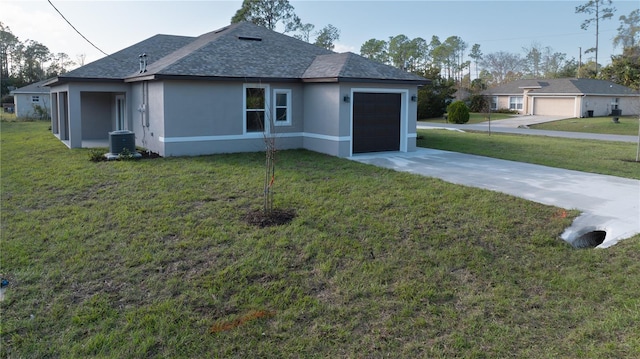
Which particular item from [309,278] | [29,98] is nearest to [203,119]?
[309,278]

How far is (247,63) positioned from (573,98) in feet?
121

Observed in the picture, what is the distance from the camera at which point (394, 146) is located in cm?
1598

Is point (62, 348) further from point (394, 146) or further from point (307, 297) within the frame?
point (394, 146)

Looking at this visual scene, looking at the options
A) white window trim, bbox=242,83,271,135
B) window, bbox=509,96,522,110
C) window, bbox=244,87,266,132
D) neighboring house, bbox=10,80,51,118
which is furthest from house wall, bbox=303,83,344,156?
window, bbox=509,96,522,110

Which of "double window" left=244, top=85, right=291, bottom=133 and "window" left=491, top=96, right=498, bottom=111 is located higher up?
"window" left=491, top=96, right=498, bottom=111

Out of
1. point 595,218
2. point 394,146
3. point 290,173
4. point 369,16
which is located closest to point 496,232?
point 595,218

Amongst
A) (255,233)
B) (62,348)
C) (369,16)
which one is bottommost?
(62,348)

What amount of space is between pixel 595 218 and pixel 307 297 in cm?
505

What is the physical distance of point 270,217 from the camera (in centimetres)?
793

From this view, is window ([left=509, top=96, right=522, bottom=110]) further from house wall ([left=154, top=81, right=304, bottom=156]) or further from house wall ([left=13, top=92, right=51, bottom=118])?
house wall ([left=13, top=92, right=51, bottom=118])

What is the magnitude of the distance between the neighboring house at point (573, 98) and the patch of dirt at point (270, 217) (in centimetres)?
4190

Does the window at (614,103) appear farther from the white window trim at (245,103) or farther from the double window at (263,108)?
the white window trim at (245,103)

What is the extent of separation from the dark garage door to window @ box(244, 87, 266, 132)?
296 centimetres

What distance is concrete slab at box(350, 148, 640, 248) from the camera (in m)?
7.52
